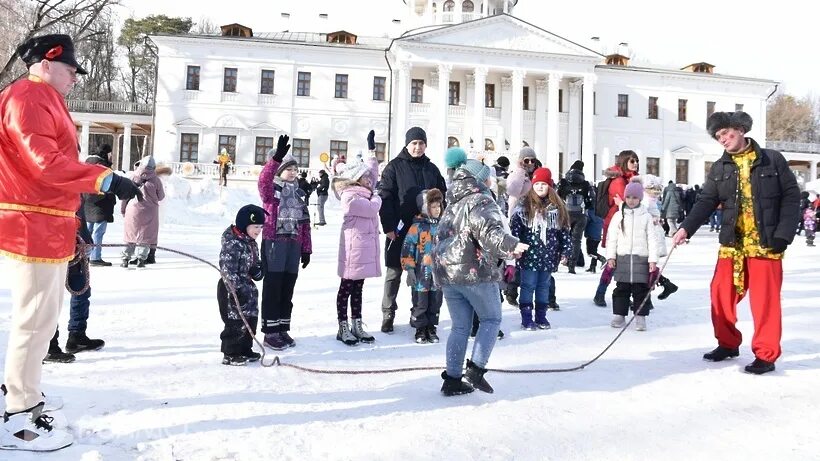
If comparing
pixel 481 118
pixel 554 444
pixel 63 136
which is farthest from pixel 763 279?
pixel 481 118

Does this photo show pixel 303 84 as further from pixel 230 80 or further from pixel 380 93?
pixel 380 93

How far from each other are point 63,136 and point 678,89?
147ft

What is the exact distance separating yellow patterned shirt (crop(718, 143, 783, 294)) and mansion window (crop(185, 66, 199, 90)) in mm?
36580

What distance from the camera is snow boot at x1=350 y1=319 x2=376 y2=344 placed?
17.6ft

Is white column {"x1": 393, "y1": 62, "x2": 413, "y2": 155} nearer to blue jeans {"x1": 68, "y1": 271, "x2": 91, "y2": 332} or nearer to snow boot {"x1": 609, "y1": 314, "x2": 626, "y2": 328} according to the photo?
snow boot {"x1": 609, "y1": 314, "x2": 626, "y2": 328}

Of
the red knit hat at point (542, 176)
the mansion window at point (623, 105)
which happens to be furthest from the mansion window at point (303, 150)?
the red knit hat at point (542, 176)

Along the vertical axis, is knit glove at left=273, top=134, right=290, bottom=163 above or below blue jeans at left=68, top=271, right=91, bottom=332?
above

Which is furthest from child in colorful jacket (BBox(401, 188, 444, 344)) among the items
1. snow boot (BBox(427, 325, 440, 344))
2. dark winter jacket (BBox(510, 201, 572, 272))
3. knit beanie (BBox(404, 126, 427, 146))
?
dark winter jacket (BBox(510, 201, 572, 272))

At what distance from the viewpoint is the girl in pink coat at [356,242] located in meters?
5.34

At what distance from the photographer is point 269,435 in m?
3.10

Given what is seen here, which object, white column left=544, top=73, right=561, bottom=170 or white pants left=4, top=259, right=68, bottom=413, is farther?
white column left=544, top=73, right=561, bottom=170

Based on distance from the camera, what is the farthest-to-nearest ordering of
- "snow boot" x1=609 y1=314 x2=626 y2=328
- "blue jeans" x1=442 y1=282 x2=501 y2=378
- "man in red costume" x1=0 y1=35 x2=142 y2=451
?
"snow boot" x1=609 y1=314 x2=626 y2=328 → "blue jeans" x1=442 y1=282 x2=501 y2=378 → "man in red costume" x1=0 y1=35 x2=142 y2=451

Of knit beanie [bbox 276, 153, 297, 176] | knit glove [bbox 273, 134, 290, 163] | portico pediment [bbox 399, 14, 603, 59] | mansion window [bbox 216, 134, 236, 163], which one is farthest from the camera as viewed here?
mansion window [bbox 216, 134, 236, 163]

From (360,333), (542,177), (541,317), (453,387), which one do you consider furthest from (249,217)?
(542,177)
